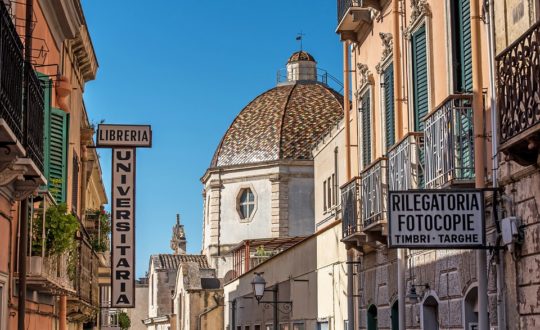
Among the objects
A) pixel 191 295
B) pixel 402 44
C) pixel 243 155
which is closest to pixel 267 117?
pixel 243 155

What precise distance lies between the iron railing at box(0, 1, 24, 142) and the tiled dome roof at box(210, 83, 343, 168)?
1989 inches

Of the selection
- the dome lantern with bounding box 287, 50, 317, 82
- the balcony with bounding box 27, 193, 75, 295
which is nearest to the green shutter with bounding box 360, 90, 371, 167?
the balcony with bounding box 27, 193, 75, 295

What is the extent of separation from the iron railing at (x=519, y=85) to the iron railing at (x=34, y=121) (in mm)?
4626

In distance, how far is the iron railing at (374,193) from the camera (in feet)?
52.1

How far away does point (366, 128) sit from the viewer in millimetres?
19016

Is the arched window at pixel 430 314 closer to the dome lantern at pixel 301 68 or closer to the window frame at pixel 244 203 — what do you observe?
the window frame at pixel 244 203

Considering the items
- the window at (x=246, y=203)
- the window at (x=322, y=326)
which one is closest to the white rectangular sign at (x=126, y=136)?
the window at (x=322, y=326)

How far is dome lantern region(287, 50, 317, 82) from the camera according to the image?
67812mm

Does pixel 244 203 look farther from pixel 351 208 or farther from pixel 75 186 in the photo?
pixel 351 208

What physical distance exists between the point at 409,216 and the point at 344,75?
8.99m

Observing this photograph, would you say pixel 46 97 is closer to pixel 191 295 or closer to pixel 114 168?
pixel 114 168

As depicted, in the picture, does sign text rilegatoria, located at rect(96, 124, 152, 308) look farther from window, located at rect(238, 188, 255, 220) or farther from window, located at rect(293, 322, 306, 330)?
window, located at rect(238, 188, 255, 220)

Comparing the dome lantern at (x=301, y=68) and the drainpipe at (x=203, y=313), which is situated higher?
the dome lantern at (x=301, y=68)

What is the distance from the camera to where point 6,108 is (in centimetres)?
954
